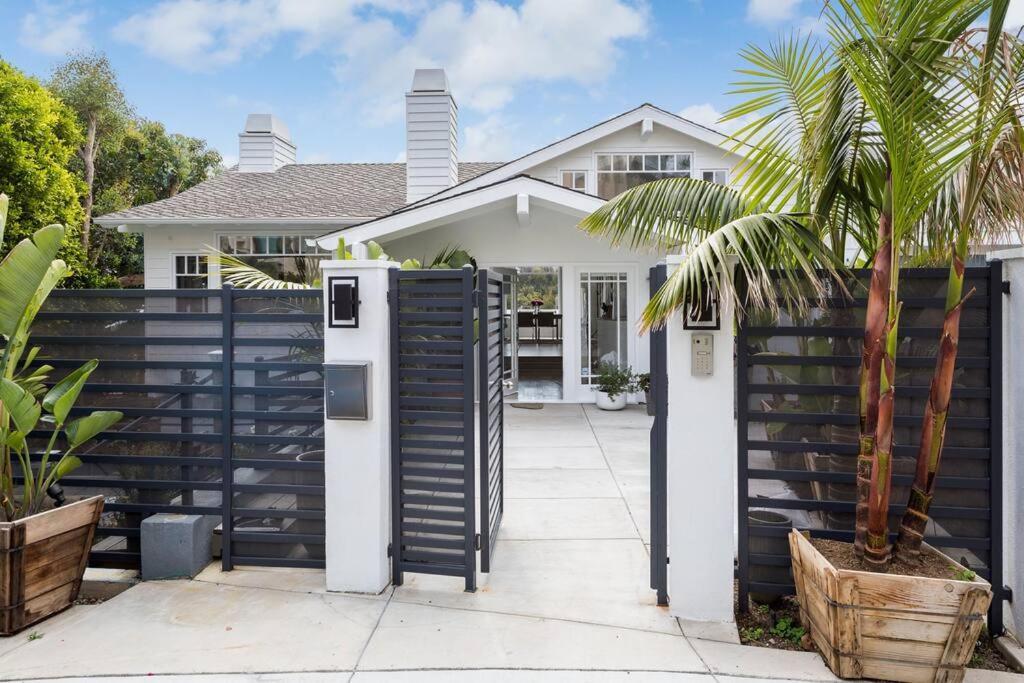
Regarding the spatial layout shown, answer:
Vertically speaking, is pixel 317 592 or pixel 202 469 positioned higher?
pixel 202 469

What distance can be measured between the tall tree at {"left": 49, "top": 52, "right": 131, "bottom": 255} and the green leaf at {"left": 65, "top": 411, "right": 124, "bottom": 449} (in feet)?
62.7

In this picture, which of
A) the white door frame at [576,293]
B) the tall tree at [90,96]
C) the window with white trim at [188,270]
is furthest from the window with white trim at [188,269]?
the tall tree at [90,96]

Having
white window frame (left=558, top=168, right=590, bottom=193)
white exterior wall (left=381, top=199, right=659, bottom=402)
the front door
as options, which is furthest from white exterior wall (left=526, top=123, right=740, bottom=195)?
the front door

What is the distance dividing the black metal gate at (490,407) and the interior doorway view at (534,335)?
5.50 m

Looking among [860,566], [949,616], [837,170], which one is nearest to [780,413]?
[860,566]

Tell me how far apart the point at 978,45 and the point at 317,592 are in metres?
4.38

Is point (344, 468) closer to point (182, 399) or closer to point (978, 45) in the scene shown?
point (182, 399)

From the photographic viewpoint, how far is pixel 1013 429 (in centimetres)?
308

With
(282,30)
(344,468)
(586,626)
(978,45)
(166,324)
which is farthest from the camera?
(282,30)

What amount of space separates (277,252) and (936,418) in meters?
10.5

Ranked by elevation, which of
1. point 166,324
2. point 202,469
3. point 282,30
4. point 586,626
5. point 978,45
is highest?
point 282,30

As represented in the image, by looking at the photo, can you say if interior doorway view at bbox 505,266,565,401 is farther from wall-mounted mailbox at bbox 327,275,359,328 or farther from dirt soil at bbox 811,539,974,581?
dirt soil at bbox 811,539,974,581

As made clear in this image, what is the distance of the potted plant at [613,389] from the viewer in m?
9.70

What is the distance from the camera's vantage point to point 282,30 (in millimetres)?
20750
